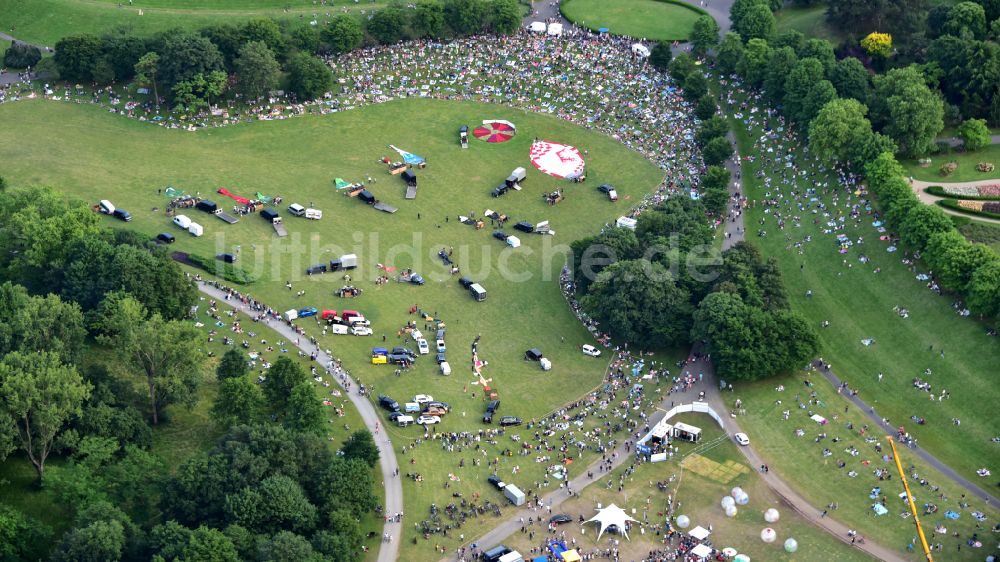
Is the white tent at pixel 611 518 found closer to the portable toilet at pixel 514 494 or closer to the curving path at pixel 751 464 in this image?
the curving path at pixel 751 464

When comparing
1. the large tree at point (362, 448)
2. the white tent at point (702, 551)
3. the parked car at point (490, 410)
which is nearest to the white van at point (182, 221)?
the large tree at point (362, 448)

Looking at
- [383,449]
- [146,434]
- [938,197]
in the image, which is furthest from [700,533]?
[938,197]

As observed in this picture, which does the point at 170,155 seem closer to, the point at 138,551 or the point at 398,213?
the point at 398,213

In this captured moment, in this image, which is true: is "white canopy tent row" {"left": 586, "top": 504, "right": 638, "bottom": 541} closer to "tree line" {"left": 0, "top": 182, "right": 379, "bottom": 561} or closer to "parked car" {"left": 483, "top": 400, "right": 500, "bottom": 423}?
"parked car" {"left": 483, "top": 400, "right": 500, "bottom": 423}

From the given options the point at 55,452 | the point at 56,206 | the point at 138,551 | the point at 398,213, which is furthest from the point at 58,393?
the point at 398,213

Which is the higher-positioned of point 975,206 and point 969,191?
point 969,191

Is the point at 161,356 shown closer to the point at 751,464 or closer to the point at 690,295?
the point at 690,295

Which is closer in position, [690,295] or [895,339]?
[895,339]
